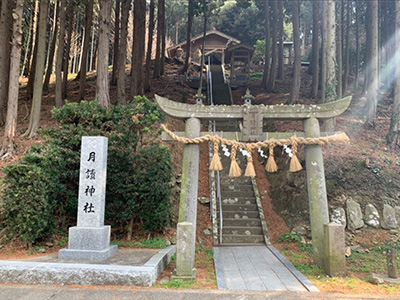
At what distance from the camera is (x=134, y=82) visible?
12992 millimetres

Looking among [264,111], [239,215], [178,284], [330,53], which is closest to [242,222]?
[239,215]

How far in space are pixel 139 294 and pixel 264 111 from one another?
3.90 m

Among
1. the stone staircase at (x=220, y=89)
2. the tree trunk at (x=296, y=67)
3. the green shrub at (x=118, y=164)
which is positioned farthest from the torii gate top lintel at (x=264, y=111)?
the stone staircase at (x=220, y=89)

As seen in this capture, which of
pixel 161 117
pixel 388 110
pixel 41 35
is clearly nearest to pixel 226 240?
pixel 161 117

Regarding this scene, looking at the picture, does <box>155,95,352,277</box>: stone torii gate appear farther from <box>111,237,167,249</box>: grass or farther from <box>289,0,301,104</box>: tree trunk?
<box>289,0,301,104</box>: tree trunk

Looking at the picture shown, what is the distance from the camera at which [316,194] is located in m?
5.46

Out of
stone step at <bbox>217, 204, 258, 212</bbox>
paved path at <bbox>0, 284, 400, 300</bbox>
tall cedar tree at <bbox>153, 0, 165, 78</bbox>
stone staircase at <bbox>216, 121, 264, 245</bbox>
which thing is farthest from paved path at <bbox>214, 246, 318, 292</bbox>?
tall cedar tree at <bbox>153, 0, 165, 78</bbox>

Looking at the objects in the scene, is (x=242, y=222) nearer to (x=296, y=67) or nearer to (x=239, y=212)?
(x=239, y=212)

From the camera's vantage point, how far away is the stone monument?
529 cm

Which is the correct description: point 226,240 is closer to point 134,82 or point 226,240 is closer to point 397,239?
point 397,239

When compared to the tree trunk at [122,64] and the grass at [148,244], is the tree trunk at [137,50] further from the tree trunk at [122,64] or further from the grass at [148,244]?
the grass at [148,244]

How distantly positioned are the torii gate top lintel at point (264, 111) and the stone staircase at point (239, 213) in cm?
355

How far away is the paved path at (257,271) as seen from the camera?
4.47 metres

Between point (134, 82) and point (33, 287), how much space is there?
33.4 ft
